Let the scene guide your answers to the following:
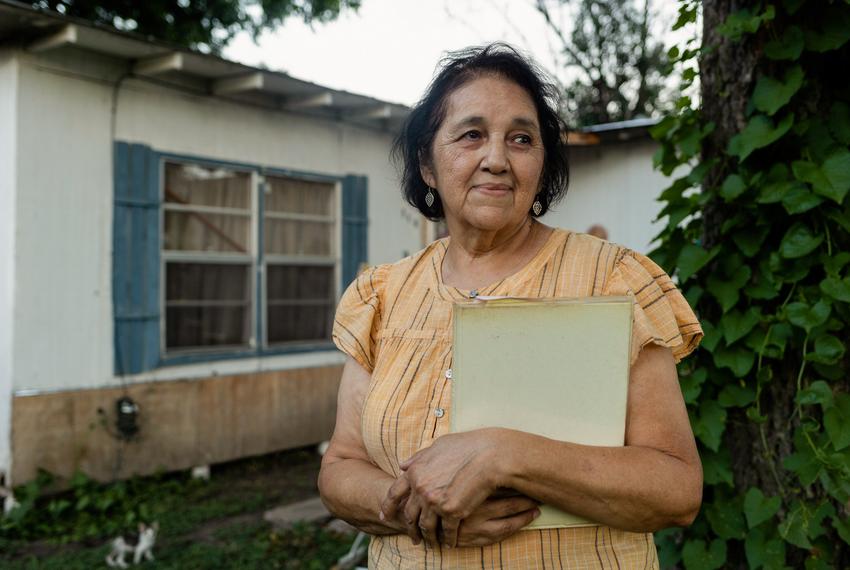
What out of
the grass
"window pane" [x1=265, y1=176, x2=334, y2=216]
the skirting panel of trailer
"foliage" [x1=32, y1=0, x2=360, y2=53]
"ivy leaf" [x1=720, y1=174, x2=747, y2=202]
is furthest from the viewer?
"foliage" [x1=32, y1=0, x2=360, y2=53]

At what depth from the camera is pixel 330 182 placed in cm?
723

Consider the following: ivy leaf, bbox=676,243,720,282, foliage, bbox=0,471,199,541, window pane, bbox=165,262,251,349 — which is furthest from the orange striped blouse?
window pane, bbox=165,262,251,349

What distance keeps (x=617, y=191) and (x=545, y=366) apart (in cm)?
750

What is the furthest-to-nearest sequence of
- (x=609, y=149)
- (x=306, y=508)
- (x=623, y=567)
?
(x=609, y=149)
(x=306, y=508)
(x=623, y=567)

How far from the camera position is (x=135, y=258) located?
18.9 ft

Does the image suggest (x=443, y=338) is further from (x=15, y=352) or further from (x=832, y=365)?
(x=15, y=352)

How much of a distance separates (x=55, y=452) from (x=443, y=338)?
15.7 feet

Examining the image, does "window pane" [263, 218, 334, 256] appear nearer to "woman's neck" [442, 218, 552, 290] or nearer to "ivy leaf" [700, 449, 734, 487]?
"ivy leaf" [700, 449, 734, 487]

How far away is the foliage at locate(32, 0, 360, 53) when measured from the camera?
460 inches

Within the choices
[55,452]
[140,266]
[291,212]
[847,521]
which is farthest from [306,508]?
[847,521]

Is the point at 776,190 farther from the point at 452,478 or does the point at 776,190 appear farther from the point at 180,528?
the point at 180,528

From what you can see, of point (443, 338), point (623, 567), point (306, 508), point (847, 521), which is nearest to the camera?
point (623, 567)

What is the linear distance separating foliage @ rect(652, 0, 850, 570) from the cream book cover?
3.60 ft

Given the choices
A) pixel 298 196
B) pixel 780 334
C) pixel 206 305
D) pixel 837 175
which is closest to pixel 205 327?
pixel 206 305
